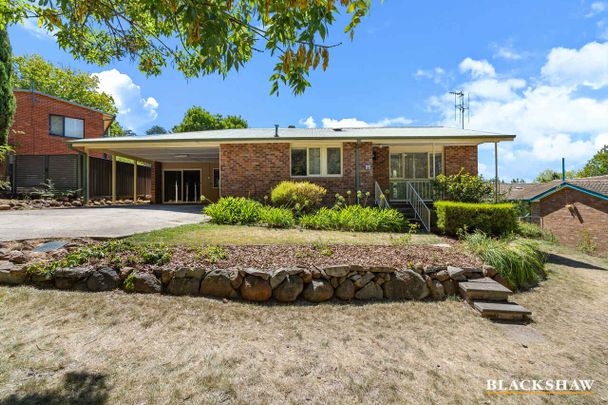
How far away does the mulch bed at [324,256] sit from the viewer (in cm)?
449

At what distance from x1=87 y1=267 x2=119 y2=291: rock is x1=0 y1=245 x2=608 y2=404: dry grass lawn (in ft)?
0.50

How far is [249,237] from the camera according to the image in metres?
6.63

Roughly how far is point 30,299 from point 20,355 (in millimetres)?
1346

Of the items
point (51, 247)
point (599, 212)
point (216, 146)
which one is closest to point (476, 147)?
point (599, 212)

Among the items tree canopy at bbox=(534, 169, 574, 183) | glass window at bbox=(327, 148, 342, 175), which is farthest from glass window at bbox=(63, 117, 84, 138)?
tree canopy at bbox=(534, 169, 574, 183)

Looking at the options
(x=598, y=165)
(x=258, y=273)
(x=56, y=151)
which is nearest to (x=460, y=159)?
(x=258, y=273)

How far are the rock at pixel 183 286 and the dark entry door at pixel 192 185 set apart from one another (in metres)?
16.0

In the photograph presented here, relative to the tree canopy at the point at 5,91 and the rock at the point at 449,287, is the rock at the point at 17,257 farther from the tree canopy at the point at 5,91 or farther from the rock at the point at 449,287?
the tree canopy at the point at 5,91

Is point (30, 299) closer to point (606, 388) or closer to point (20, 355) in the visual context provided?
point (20, 355)

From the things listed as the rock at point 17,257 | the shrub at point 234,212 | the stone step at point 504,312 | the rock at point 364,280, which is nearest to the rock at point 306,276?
the rock at point 364,280

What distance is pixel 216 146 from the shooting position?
1266 cm

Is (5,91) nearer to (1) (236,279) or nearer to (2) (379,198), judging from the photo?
(1) (236,279)

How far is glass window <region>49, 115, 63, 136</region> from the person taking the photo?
60.1ft

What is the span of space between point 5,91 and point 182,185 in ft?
29.6
